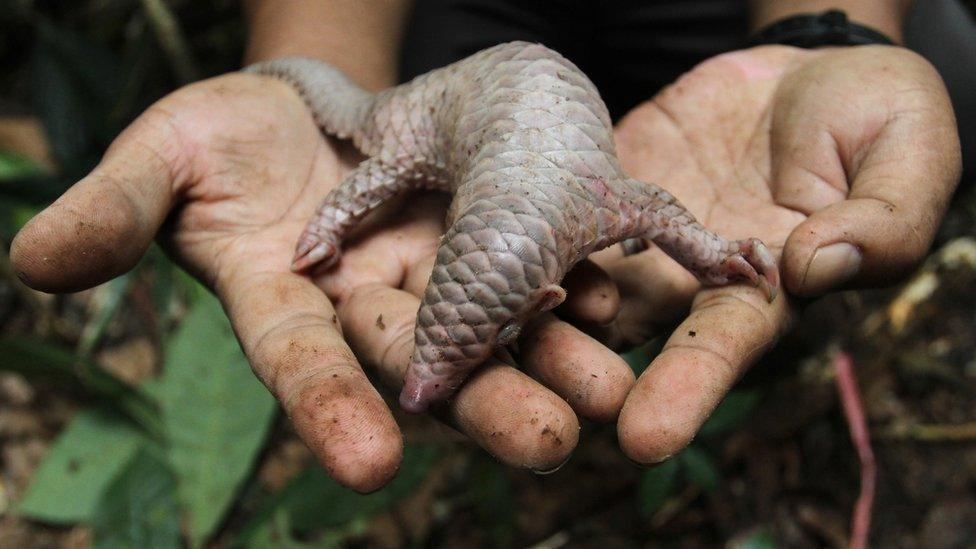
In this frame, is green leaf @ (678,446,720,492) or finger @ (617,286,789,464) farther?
green leaf @ (678,446,720,492)

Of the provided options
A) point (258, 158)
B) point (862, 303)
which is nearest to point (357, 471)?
point (258, 158)

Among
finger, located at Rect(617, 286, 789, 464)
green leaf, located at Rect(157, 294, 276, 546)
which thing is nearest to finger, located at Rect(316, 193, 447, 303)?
finger, located at Rect(617, 286, 789, 464)

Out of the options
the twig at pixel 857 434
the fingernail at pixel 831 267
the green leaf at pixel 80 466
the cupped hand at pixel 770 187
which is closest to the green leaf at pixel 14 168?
the green leaf at pixel 80 466

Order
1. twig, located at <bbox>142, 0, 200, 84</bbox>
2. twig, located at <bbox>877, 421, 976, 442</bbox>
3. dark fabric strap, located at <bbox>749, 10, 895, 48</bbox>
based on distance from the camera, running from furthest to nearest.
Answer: twig, located at <bbox>142, 0, 200, 84</bbox> < twig, located at <bbox>877, 421, 976, 442</bbox> < dark fabric strap, located at <bbox>749, 10, 895, 48</bbox>

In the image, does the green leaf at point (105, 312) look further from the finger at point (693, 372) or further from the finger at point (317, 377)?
the finger at point (693, 372)

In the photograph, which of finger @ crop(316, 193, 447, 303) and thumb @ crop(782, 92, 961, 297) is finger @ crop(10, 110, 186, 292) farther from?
thumb @ crop(782, 92, 961, 297)

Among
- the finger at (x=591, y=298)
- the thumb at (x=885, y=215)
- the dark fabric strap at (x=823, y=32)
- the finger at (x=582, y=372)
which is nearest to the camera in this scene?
the finger at (x=582, y=372)

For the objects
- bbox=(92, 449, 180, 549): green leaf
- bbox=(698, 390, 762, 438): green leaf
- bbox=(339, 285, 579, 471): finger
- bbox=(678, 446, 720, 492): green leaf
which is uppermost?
bbox=(339, 285, 579, 471): finger
